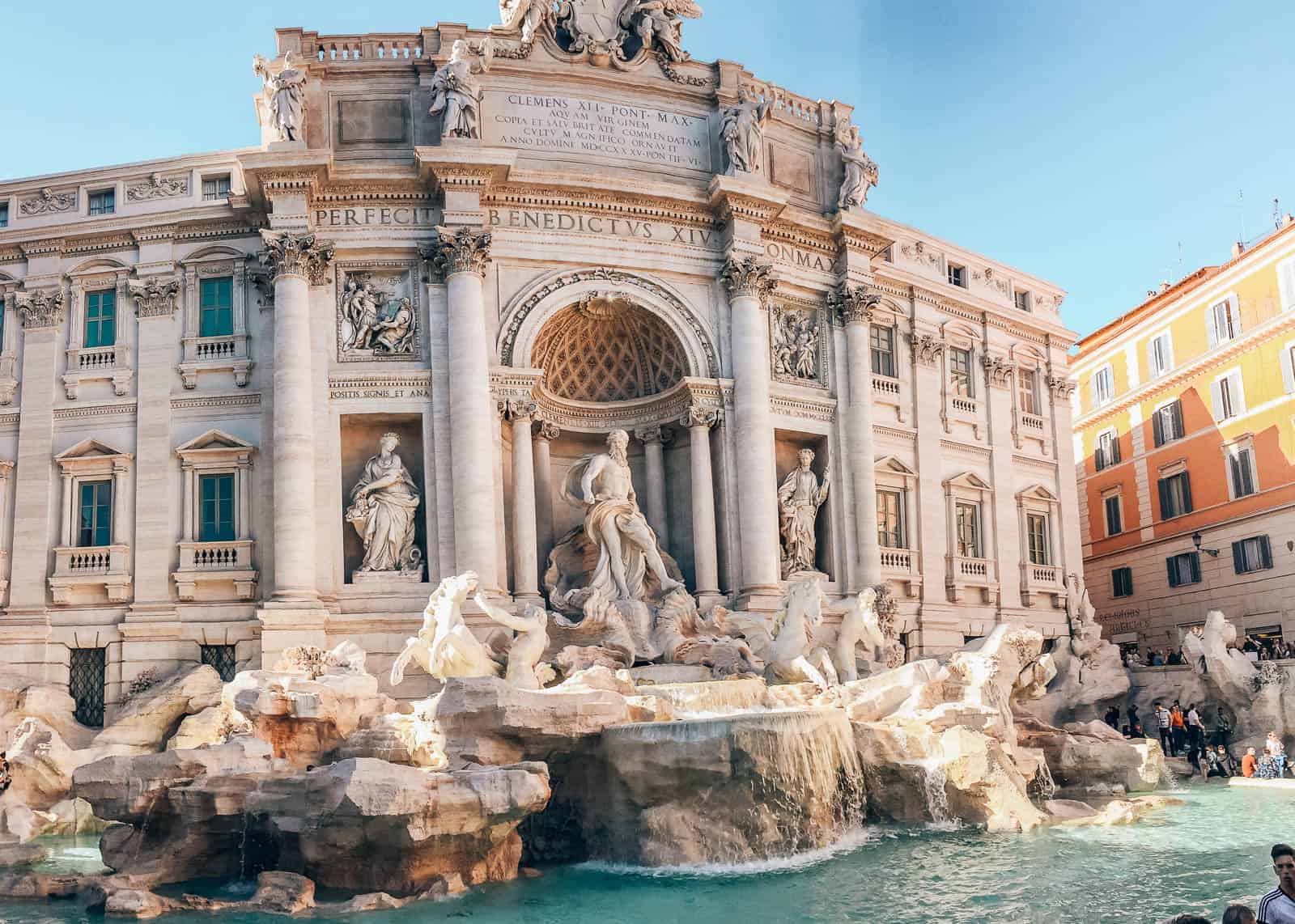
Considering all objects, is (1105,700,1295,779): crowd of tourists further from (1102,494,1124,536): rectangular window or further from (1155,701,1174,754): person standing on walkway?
(1102,494,1124,536): rectangular window

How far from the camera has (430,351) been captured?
24.1m

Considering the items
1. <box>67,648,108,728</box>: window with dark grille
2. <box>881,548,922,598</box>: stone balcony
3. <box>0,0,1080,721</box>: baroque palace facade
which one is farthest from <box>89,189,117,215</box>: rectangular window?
<box>881,548,922,598</box>: stone balcony

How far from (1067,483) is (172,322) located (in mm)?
21256

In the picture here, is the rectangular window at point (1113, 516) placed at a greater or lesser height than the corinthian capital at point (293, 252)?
lesser

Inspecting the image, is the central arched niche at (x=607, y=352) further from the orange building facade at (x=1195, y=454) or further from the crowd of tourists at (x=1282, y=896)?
the crowd of tourists at (x=1282, y=896)

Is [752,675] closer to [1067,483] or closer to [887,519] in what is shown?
[887,519]

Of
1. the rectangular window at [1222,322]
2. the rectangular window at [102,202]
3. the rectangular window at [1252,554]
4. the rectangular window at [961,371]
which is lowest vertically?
the rectangular window at [1252,554]

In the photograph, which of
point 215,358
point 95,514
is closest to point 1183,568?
point 215,358

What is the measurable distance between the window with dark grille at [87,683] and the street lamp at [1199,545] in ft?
88.0

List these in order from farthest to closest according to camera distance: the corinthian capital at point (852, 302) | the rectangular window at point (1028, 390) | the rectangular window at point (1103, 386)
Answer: the rectangular window at point (1103, 386)
the rectangular window at point (1028, 390)
the corinthian capital at point (852, 302)

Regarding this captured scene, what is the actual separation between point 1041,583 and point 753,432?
9986 mm

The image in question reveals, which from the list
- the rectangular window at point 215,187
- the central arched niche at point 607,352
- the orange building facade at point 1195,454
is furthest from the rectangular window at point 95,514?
the orange building facade at point 1195,454

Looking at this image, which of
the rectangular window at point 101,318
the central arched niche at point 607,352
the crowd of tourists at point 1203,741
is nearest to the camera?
the crowd of tourists at point 1203,741

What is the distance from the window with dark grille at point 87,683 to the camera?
2312 cm
